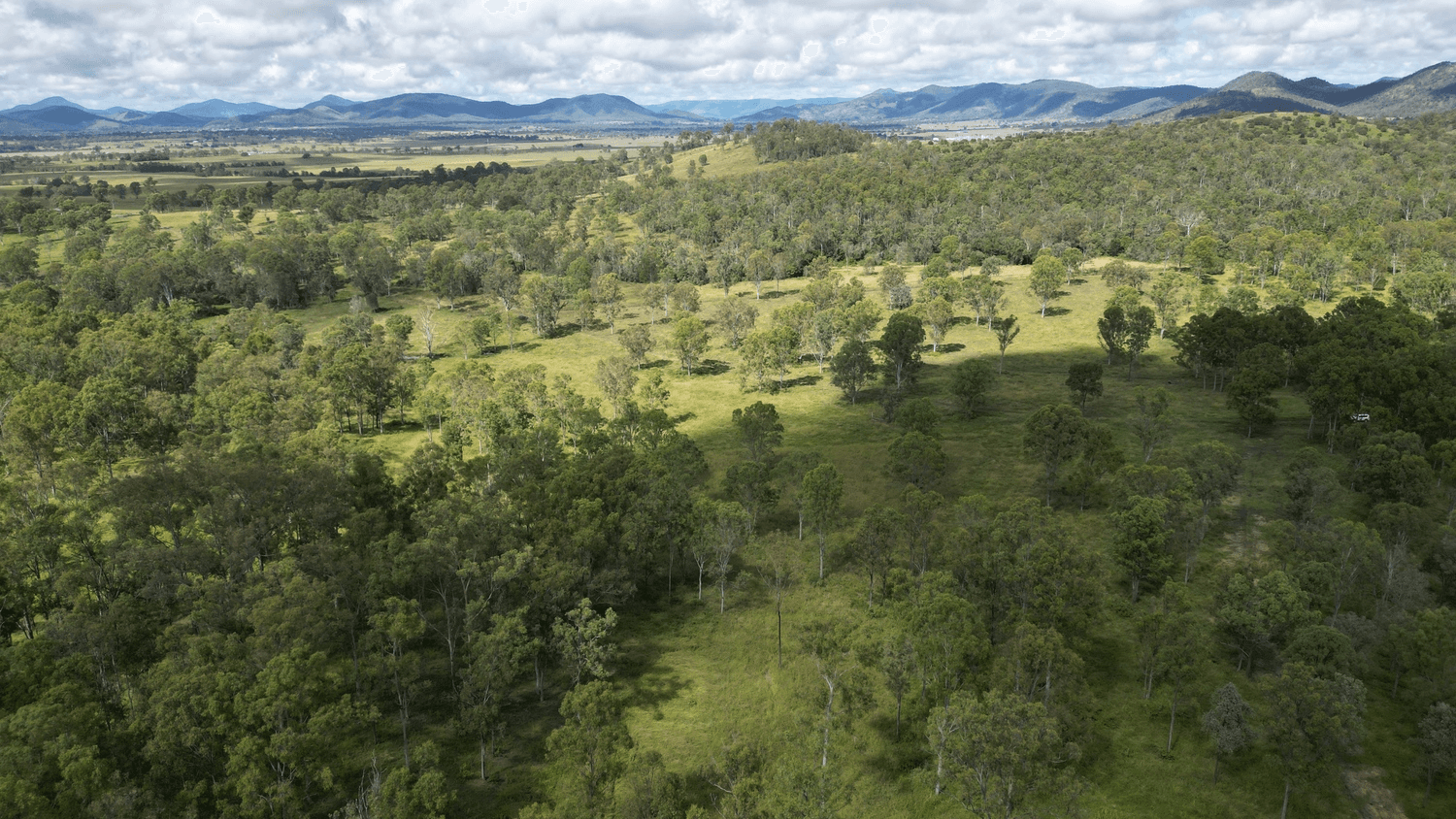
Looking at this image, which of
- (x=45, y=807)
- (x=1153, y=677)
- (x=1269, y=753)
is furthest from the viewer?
(x=1153, y=677)

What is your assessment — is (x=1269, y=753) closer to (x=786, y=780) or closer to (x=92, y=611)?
(x=786, y=780)

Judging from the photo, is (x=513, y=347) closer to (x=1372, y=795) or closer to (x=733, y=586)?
(x=733, y=586)

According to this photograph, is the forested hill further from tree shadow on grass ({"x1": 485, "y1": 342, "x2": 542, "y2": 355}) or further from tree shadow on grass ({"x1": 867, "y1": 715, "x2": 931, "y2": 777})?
tree shadow on grass ({"x1": 485, "y1": 342, "x2": 542, "y2": 355})

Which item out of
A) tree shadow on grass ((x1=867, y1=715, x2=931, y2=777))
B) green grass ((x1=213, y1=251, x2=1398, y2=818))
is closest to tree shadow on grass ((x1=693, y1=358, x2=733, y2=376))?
green grass ((x1=213, y1=251, x2=1398, y2=818))

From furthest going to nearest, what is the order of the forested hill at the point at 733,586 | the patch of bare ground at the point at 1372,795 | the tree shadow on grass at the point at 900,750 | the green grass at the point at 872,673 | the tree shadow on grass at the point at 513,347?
the tree shadow on grass at the point at 513,347 → the tree shadow on grass at the point at 900,750 → the green grass at the point at 872,673 → the patch of bare ground at the point at 1372,795 → the forested hill at the point at 733,586

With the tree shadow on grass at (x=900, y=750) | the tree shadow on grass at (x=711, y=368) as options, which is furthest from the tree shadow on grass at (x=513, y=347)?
the tree shadow on grass at (x=900, y=750)

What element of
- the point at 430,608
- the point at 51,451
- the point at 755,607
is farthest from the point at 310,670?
the point at 51,451

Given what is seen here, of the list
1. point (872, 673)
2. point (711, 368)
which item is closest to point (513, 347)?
point (711, 368)

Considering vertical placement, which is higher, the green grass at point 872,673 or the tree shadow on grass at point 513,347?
the tree shadow on grass at point 513,347

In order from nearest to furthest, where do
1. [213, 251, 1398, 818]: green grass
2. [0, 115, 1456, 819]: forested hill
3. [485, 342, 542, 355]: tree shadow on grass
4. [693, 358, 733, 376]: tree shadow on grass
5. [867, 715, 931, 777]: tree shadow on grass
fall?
[0, 115, 1456, 819]: forested hill → [213, 251, 1398, 818]: green grass → [867, 715, 931, 777]: tree shadow on grass → [693, 358, 733, 376]: tree shadow on grass → [485, 342, 542, 355]: tree shadow on grass

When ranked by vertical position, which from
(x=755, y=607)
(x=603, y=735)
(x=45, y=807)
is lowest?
(x=755, y=607)

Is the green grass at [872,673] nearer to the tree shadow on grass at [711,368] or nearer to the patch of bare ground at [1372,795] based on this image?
the patch of bare ground at [1372,795]
